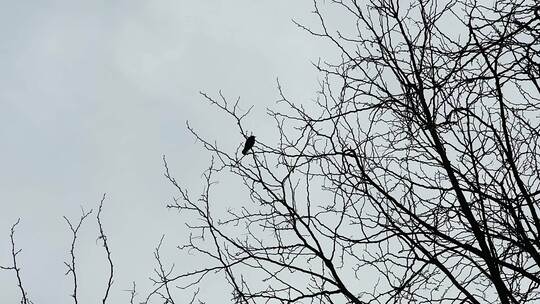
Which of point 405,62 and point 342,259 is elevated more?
point 405,62

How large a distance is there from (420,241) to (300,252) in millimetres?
708

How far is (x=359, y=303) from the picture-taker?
10.2ft

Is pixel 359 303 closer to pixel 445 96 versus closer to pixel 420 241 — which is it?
pixel 420 241

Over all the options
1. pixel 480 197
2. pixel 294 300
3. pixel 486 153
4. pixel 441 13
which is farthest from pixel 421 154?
pixel 294 300

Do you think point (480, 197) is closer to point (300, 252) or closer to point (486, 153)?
point (486, 153)

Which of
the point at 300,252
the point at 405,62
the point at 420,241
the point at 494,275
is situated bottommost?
the point at 494,275

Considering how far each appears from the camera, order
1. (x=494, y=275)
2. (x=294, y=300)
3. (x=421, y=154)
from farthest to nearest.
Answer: (x=421, y=154)
(x=294, y=300)
(x=494, y=275)

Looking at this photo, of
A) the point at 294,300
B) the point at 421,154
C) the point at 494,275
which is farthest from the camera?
the point at 421,154

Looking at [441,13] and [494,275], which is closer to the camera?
[494,275]

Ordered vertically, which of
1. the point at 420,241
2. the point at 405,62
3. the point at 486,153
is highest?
the point at 405,62

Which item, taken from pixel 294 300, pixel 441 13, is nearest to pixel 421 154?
pixel 441 13

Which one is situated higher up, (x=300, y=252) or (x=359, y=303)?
(x=300, y=252)

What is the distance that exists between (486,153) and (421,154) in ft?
1.22

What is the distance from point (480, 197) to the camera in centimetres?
310
